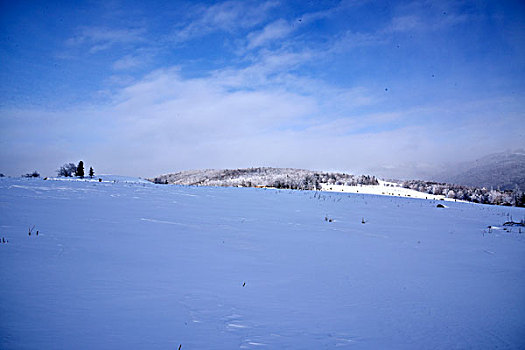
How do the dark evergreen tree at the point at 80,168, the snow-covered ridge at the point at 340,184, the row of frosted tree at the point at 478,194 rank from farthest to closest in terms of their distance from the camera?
the snow-covered ridge at the point at 340,184 → the row of frosted tree at the point at 478,194 → the dark evergreen tree at the point at 80,168

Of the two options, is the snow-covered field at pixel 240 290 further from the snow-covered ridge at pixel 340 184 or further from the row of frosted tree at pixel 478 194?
the row of frosted tree at pixel 478 194

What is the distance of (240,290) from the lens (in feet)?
11.5

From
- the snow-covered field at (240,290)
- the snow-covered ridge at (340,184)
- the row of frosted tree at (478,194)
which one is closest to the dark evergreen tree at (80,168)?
the snow-covered ridge at (340,184)

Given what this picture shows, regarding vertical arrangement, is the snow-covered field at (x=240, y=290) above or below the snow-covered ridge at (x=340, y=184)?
below

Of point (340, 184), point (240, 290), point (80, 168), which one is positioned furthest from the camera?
point (340, 184)

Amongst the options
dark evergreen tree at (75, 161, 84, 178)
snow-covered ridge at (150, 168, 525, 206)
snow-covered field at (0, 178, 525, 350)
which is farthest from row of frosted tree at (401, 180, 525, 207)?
dark evergreen tree at (75, 161, 84, 178)

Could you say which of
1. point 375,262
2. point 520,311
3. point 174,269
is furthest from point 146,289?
point 520,311

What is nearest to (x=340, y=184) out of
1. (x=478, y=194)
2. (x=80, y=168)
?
(x=478, y=194)

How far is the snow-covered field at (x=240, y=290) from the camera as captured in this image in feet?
8.07

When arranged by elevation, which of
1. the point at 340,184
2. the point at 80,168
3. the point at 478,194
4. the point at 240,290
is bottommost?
the point at 240,290

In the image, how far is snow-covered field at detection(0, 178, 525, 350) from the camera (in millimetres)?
2459

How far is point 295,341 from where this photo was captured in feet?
8.18

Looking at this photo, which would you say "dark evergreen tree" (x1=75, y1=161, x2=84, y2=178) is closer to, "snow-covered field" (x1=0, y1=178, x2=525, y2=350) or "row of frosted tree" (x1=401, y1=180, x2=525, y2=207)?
"snow-covered field" (x1=0, y1=178, x2=525, y2=350)

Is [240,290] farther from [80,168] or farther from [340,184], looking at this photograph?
[340,184]
